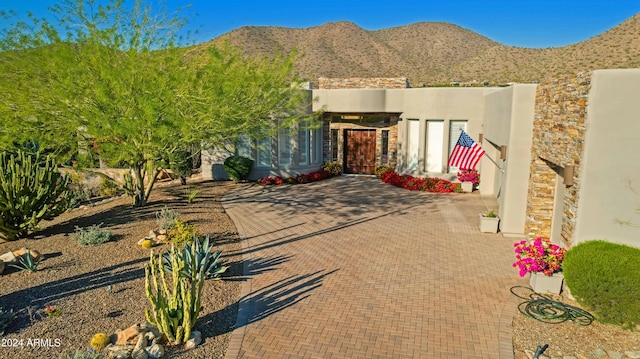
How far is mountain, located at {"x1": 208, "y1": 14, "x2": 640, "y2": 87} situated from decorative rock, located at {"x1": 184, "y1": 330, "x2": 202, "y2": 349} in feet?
121

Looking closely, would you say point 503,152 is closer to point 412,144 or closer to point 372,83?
point 412,144

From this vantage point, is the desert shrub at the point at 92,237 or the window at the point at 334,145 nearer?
the desert shrub at the point at 92,237

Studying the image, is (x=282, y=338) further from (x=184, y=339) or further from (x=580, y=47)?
(x=580, y=47)

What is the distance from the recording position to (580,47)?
46.3 metres

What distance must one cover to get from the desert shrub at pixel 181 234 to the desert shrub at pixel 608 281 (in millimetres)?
8113

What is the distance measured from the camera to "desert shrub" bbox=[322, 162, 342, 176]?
2317 cm

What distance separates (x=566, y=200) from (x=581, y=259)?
1955 mm

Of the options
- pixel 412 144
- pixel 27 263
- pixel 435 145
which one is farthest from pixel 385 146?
pixel 27 263

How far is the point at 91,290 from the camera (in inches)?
332

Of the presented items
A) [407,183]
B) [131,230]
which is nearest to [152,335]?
[131,230]

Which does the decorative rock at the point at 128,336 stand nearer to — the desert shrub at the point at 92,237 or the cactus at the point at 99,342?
the cactus at the point at 99,342

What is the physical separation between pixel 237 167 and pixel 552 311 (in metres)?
15.4

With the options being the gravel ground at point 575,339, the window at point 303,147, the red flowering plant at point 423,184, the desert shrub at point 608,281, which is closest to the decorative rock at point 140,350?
the gravel ground at point 575,339

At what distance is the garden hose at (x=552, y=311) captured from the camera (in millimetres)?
7598
